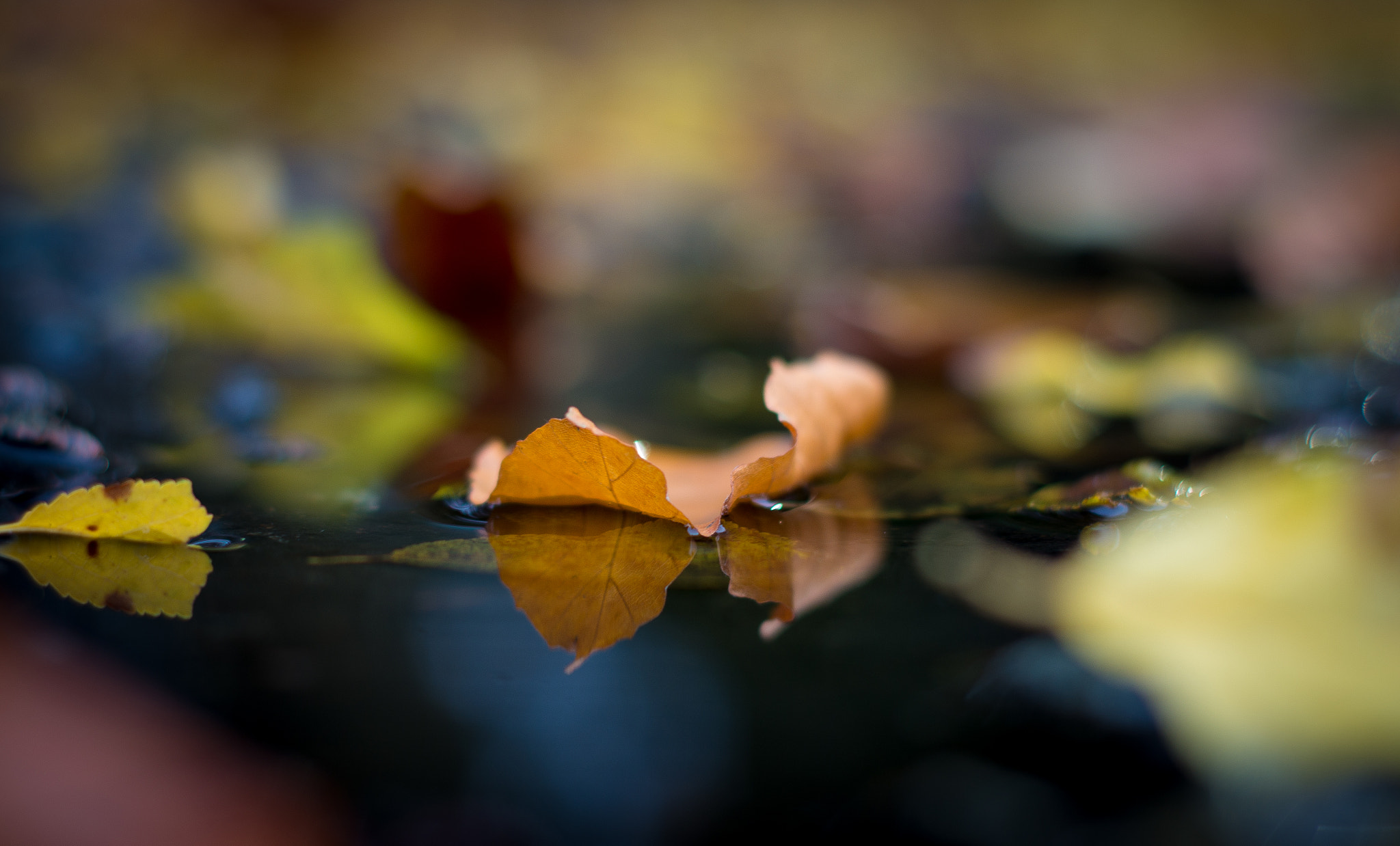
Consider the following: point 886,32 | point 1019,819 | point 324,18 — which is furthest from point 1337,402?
point 324,18

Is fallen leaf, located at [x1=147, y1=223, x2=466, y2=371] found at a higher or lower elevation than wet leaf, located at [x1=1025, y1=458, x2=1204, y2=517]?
higher

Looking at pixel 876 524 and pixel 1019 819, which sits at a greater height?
pixel 876 524

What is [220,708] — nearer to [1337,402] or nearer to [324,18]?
[1337,402]

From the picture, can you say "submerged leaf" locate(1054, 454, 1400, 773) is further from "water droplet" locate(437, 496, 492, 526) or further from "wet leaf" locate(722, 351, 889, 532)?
"water droplet" locate(437, 496, 492, 526)

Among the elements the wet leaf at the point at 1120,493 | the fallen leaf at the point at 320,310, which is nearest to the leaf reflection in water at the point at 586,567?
the wet leaf at the point at 1120,493

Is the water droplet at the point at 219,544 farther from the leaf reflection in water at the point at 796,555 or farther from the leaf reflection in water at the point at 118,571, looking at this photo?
the leaf reflection in water at the point at 796,555

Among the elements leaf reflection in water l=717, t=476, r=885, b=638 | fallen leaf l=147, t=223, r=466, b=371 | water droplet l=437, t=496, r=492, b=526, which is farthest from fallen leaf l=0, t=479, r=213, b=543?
fallen leaf l=147, t=223, r=466, b=371

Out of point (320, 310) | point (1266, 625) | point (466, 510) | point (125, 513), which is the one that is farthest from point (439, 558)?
point (320, 310)
